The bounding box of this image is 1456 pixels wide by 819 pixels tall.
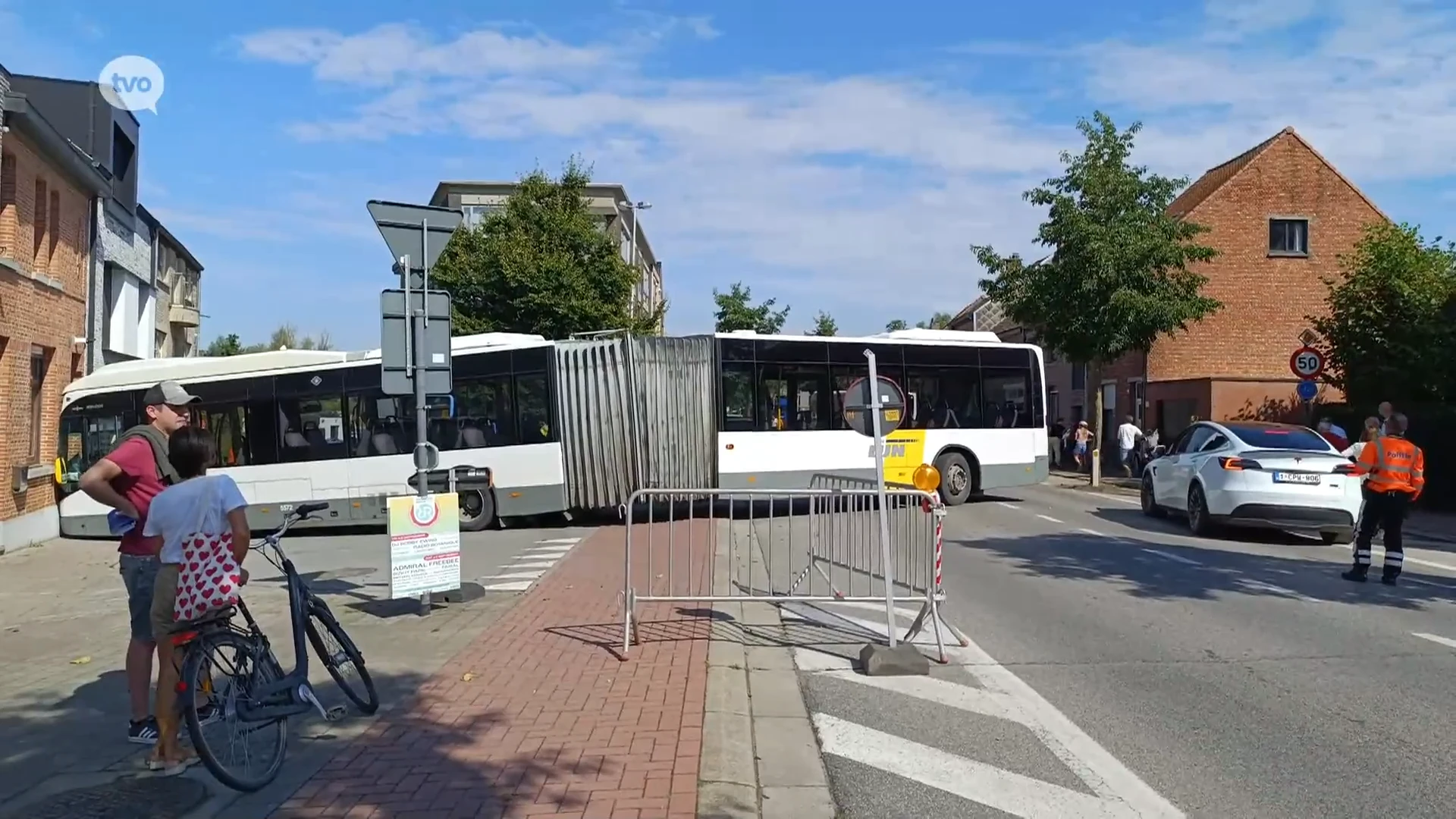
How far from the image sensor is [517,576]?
12.2 metres

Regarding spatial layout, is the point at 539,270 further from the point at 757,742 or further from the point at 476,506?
the point at 757,742

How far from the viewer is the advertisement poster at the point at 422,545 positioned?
9.22 m

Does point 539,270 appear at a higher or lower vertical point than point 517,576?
higher

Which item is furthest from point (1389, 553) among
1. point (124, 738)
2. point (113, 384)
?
point (113, 384)

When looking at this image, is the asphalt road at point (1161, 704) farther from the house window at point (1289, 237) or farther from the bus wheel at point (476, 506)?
the house window at point (1289, 237)

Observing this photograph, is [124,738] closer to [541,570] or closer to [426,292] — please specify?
[426,292]

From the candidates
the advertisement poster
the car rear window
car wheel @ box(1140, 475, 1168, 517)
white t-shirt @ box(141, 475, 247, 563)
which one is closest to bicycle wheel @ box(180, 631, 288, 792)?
white t-shirt @ box(141, 475, 247, 563)

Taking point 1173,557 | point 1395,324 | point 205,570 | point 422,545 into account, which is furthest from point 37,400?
point 1395,324

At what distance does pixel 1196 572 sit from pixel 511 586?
279 inches

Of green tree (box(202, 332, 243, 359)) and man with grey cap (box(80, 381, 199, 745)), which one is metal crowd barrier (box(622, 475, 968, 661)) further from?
green tree (box(202, 332, 243, 359))

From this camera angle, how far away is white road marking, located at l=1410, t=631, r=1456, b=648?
321 inches

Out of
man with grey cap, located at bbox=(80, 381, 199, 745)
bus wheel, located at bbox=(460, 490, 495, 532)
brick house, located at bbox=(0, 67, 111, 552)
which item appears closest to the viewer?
man with grey cap, located at bbox=(80, 381, 199, 745)

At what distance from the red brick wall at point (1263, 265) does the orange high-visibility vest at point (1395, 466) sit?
25.2 meters

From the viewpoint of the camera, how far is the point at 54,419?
17.9m
